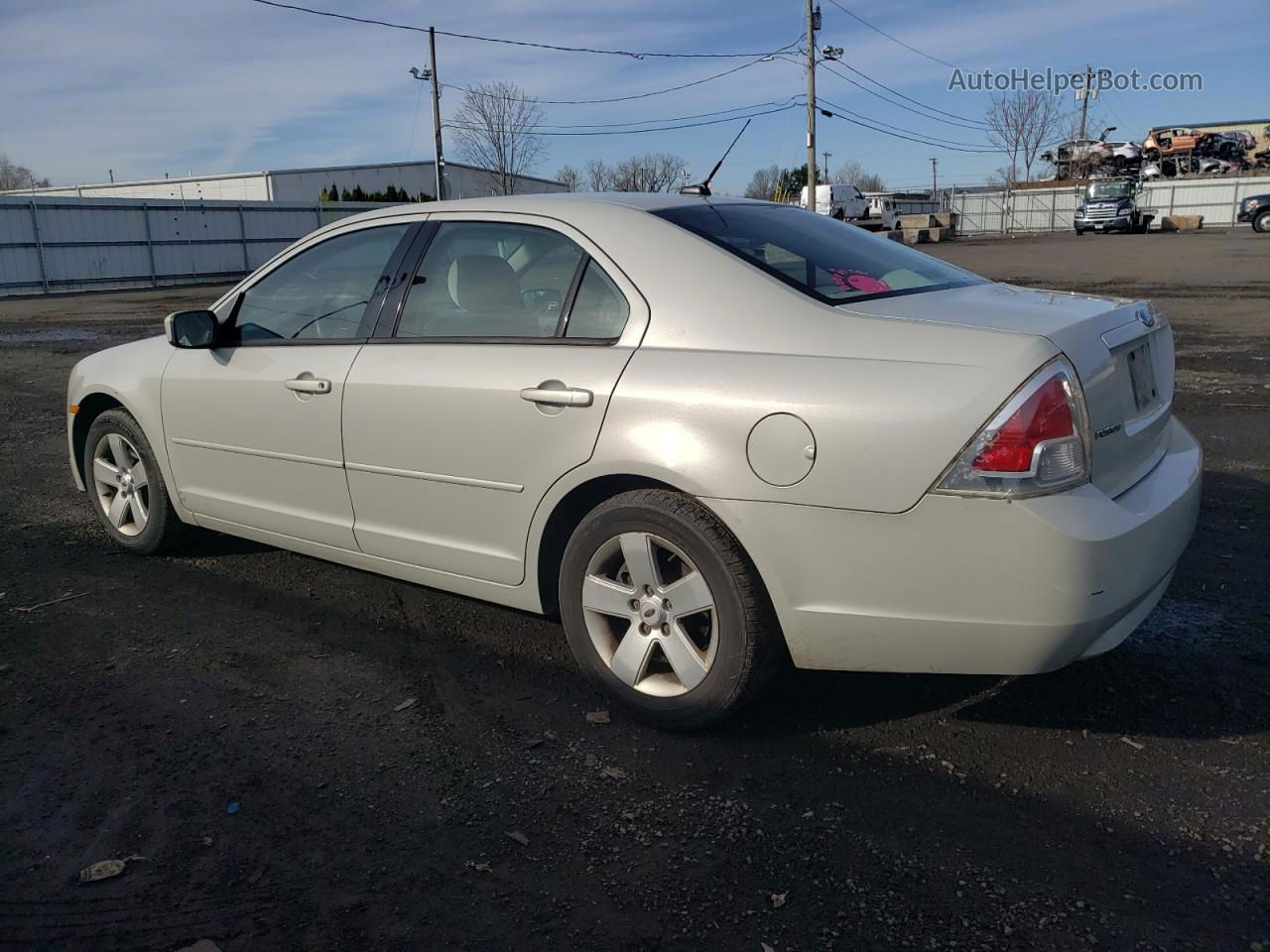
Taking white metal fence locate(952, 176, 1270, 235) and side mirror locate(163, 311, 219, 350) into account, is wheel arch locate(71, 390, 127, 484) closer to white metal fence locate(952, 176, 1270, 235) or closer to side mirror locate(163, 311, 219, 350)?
side mirror locate(163, 311, 219, 350)

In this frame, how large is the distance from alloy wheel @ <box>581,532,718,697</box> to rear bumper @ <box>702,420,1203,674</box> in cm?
27

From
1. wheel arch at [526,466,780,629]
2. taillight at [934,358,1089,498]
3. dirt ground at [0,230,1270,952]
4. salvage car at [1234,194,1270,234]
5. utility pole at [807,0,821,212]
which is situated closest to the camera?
dirt ground at [0,230,1270,952]

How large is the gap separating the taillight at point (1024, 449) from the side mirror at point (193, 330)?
3.22m

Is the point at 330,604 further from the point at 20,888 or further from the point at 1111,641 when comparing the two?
the point at 1111,641

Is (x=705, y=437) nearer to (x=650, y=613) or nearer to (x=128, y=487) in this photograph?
(x=650, y=613)

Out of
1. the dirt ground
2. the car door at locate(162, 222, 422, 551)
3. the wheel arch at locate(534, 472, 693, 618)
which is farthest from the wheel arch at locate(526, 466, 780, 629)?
the car door at locate(162, 222, 422, 551)

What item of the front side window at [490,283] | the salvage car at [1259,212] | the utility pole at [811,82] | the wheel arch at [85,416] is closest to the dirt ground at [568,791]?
the wheel arch at [85,416]

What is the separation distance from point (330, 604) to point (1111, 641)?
3.10 m

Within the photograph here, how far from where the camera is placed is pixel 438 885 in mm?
2557

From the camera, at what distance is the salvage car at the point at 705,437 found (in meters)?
2.71

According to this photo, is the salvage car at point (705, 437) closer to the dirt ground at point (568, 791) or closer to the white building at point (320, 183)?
the dirt ground at point (568, 791)

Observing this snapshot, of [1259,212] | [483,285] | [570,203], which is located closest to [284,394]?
[483,285]

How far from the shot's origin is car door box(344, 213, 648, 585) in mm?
3357

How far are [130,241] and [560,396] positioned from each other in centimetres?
3180
